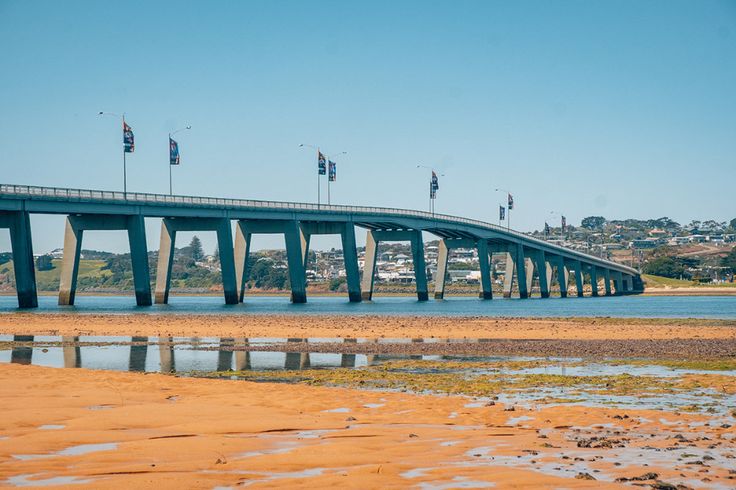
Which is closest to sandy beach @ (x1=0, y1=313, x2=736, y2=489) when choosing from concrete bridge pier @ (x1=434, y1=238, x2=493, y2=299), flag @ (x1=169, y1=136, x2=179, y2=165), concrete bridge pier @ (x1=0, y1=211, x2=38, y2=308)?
concrete bridge pier @ (x1=0, y1=211, x2=38, y2=308)

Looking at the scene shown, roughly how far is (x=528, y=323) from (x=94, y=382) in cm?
3729

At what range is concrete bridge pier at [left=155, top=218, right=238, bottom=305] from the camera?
99.9m

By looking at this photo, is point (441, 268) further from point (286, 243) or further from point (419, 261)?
point (286, 243)

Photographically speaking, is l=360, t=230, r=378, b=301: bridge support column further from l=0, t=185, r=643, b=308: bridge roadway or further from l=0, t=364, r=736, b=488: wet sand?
l=0, t=364, r=736, b=488: wet sand

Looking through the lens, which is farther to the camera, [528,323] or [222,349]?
[528,323]

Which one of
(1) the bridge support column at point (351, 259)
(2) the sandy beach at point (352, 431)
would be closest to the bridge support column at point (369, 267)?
(1) the bridge support column at point (351, 259)

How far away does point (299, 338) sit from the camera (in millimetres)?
42969

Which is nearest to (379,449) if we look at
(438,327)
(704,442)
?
(704,442)

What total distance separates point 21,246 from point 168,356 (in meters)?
50.3

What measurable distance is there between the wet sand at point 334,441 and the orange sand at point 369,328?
Answer: 2458cm

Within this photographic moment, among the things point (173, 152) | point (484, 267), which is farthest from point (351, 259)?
point (484, 267)

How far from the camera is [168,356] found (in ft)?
109

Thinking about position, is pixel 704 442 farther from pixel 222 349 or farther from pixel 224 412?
pixel 222 349

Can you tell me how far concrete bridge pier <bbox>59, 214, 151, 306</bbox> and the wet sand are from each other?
2726 inches
